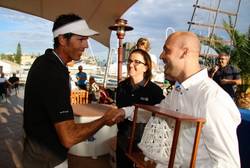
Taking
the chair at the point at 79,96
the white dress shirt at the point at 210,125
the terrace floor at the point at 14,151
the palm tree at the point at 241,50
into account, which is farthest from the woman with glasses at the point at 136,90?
the chair at the point at 79,96

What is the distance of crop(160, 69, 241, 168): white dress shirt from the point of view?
125 cm

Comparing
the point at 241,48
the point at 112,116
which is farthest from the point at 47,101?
the point at 241,48

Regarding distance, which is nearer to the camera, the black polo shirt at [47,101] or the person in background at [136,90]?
the black polo shirt at [47,101]

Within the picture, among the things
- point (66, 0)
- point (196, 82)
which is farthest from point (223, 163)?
point (66, 0)

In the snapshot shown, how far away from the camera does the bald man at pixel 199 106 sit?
1252 millimetres

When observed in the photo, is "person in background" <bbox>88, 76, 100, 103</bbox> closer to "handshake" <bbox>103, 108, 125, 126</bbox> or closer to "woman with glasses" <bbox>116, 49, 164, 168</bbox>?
"woman with glasses" <bbox>116, 49, 164, 168</bbox>

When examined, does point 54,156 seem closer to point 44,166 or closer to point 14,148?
point 44,166

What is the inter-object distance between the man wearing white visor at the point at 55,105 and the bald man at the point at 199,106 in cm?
60

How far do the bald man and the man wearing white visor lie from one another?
0.60m

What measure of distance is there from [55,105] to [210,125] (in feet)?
2.92

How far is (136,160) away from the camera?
1.52 meters

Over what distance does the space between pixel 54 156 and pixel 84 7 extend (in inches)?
254

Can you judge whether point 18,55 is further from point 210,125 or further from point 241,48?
point 210,125

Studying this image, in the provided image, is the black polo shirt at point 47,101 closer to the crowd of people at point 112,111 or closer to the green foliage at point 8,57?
the crowd of people at point 112,111
